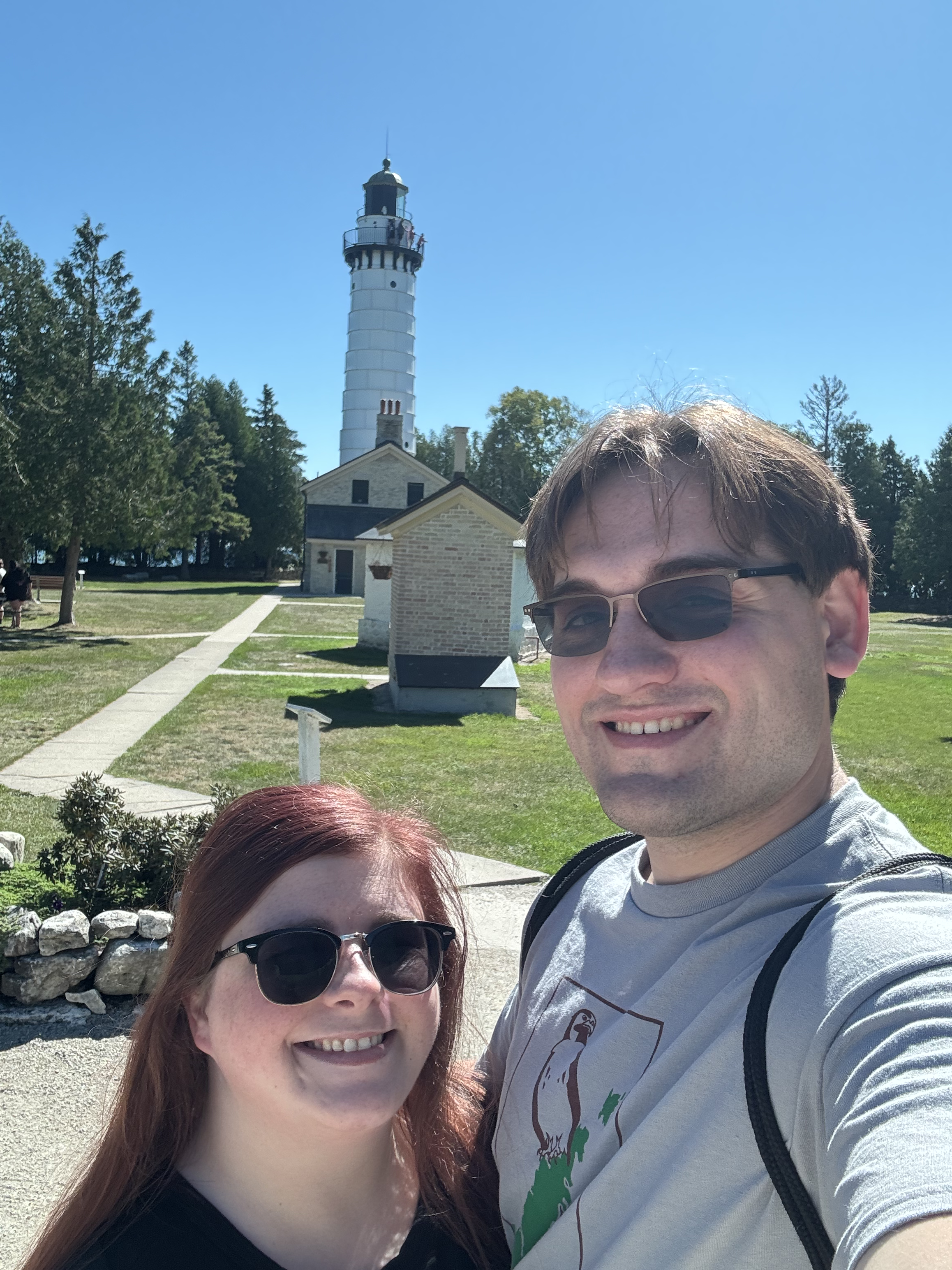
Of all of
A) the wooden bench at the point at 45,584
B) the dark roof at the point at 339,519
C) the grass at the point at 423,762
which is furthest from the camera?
the dark roof at the point at 339,519

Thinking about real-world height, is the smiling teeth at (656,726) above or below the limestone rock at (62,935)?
above

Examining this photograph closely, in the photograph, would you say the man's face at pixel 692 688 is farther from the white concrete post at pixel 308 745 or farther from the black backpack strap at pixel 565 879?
the white concrete post at pixel 308 745

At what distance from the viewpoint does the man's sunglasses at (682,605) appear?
1.65 meters

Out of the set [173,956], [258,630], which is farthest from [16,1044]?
[258,630]

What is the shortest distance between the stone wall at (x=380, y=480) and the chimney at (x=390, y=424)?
1.03 m

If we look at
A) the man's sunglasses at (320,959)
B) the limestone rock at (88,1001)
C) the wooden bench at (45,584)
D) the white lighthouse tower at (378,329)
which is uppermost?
the white lighthouse tower at (378,329)

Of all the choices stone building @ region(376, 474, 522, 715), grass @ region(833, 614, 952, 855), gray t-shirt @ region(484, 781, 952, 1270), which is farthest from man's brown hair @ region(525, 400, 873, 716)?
stone building @ region(376, 474, 522, 715)

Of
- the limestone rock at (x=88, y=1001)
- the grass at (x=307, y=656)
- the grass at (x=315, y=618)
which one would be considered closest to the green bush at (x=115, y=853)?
the limestone rock at (x=88, y=1001)

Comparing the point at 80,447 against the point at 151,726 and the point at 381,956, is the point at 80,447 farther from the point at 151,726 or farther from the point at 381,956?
the point at 381,956

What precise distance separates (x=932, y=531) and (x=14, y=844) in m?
51.7

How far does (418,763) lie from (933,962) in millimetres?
10253

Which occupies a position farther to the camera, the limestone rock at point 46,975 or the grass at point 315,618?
the grass at point 315,618

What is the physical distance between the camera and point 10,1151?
3.78m

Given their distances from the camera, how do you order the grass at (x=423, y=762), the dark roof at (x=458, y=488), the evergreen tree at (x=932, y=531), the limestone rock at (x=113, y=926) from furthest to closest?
the evergreen tree at (x=932, y=531) → the dark roof at (x=458, y=488) → the grass at (x=423, y=762) → the limestone rock at (x=113, y=926)
